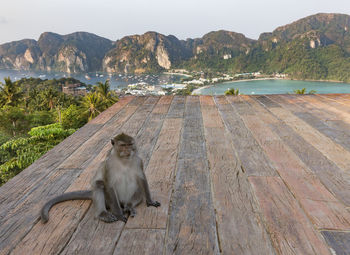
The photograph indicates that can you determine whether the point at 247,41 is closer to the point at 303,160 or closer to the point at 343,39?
the point at 343,39

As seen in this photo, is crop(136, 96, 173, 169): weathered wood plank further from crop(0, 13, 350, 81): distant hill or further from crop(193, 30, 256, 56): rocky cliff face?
crop(193, 30, 256, 56): rocky cliff face

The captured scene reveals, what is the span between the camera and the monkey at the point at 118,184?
3.80 ft

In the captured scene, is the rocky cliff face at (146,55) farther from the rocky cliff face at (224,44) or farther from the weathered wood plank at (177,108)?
the weathered wood plank at (177,108)

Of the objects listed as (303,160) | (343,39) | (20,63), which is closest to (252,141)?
(303,160)

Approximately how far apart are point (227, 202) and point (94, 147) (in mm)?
1297

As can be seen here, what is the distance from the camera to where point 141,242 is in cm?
102

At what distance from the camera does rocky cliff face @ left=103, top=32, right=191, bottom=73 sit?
457ft

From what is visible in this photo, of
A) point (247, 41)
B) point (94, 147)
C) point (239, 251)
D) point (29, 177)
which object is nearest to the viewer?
point (239, 251)

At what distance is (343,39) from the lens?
364 ft

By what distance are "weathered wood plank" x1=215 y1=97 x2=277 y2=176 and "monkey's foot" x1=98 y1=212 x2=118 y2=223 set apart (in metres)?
0.92

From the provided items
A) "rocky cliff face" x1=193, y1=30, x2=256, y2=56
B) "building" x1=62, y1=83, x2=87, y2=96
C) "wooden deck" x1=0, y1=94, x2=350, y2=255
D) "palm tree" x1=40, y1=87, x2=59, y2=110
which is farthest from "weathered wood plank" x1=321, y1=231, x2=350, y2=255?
"rocky cliff face" x1=193, y1=30, x2=256, y2=56

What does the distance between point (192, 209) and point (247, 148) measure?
1.03m

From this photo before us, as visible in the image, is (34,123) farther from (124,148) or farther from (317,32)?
(317,32)

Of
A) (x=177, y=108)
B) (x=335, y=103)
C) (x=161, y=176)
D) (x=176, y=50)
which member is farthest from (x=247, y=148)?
(x=176, y=50)
